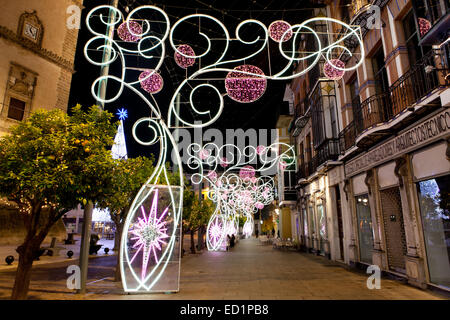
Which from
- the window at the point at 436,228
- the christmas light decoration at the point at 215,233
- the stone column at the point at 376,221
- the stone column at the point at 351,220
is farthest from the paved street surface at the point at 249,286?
the christmas light decoration at the point at 215,233

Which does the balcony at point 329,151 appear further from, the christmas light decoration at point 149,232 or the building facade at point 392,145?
the christmas light decoration at point 149,232

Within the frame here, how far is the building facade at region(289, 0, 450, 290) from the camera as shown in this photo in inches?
299

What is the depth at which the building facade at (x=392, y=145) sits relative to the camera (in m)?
7.60

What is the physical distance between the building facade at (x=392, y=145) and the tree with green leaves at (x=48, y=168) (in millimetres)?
8749

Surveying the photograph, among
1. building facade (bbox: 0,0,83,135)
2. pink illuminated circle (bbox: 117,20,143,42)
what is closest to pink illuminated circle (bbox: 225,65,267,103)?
pink illuminated circle (bbox: 117,20,143,42)

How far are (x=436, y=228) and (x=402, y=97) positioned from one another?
4.39 metres

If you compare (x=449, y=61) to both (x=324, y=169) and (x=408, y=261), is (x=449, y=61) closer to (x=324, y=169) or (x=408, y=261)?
(x=408, y=261)

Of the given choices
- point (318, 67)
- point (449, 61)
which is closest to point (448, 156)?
point (449, 61)

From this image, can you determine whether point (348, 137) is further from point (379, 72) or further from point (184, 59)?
point (184, 59)

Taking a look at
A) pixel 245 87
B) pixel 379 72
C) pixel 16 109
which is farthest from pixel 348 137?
pixel 16 109

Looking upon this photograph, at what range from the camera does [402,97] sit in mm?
9047

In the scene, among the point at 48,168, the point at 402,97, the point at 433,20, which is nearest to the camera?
the point at 48,168

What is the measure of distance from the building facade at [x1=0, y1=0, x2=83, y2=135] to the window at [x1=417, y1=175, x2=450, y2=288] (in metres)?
21.7

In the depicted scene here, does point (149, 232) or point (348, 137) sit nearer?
point (149, 232)
